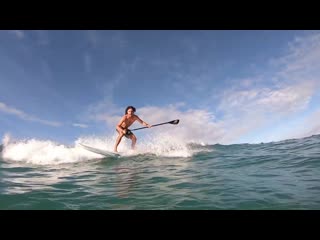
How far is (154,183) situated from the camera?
6.67 metres

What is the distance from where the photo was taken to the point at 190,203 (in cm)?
484

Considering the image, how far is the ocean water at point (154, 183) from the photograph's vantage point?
16.1 feet

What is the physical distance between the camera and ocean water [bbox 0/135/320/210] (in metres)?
4.91
